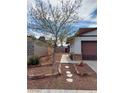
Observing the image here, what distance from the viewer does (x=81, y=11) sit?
293 cm

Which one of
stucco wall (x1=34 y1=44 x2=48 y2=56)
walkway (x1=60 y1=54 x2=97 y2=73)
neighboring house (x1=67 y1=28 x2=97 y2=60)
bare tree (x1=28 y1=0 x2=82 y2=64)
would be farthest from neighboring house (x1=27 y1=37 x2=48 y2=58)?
neighboring house (x1=67 y1=28 x2=97 y2=60)

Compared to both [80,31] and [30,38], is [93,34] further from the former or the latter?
[30,38]

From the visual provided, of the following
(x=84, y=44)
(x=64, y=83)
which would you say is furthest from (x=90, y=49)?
(x=64, y=83)

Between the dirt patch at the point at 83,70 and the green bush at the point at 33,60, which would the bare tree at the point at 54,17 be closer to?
the green bush at the point at 33,60

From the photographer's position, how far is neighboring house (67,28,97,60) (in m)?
2.92

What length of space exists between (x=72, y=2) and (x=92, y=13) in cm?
31

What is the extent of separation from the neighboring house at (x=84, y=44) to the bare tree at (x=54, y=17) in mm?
154

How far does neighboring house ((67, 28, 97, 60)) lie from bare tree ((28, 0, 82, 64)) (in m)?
0.15

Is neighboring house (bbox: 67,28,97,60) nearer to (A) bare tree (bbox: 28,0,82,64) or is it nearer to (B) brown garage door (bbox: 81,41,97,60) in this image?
(B) brown garage door (bbox: 81,41,97,60)

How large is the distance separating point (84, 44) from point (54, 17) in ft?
1.78

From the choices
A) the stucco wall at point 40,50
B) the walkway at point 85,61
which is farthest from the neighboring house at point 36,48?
the walkway at point 85,61

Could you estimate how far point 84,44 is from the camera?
9.67ft

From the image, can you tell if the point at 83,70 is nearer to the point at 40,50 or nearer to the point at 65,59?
the point at 65,59
